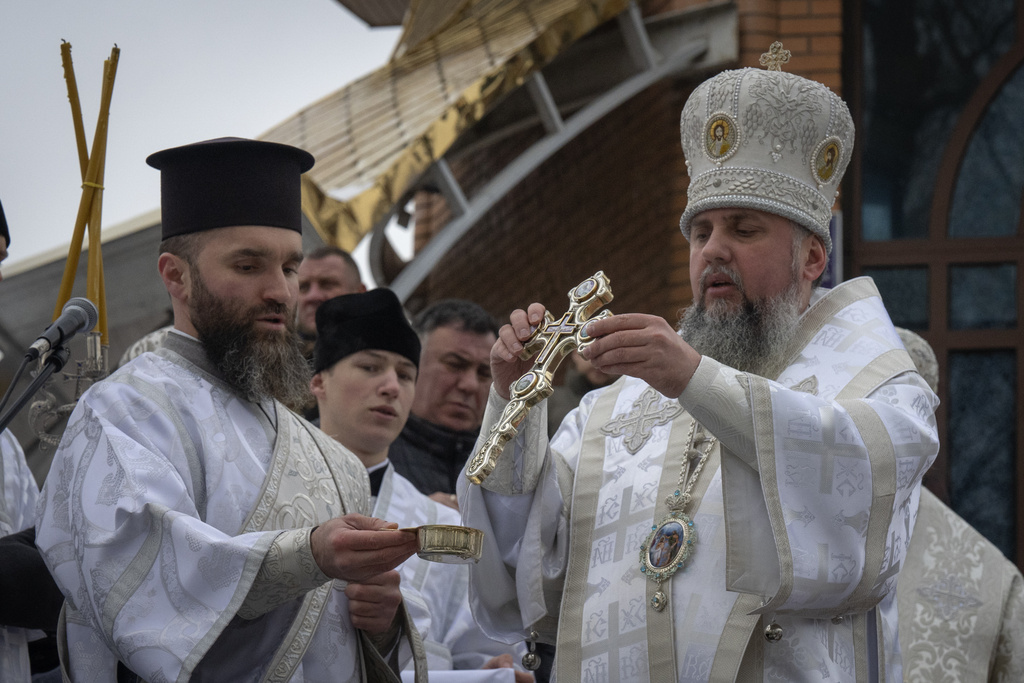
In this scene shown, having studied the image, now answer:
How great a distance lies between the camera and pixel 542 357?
323cm

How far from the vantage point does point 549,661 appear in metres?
5.06

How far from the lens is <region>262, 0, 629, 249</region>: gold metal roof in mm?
6660

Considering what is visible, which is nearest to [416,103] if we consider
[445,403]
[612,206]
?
[612,206]

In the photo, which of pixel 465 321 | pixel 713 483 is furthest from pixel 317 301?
pixel 713 483

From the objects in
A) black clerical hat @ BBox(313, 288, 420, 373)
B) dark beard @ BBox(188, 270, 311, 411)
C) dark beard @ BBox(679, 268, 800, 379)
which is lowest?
black clerical hat @ BBox(313, 288, 420, 373)

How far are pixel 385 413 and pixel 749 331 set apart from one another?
5.51ft

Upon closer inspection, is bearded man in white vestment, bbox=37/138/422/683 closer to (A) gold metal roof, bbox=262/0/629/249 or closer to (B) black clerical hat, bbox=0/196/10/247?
(B) black clerical hat, bbox=0/196/10/247

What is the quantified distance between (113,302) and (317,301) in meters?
0.90

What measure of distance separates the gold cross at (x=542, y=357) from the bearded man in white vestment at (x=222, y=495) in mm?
287

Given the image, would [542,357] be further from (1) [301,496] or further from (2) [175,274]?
(2) [175,274]

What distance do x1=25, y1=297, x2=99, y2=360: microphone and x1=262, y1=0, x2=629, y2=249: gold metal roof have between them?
289cm

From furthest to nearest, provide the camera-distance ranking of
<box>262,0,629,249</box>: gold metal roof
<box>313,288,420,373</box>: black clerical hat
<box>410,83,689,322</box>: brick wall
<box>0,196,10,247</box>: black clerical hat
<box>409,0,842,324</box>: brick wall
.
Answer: <box>410,83,689,322</box>: brick wall, <box>409,0,842,324</box>: brick wall, <box>262,0,629,249</box>: gold metal roof, <box>313,288,420,373</box>: black clerical hat, <box>0,196,10,247</box>: black clerical hat

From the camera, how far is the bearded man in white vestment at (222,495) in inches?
127

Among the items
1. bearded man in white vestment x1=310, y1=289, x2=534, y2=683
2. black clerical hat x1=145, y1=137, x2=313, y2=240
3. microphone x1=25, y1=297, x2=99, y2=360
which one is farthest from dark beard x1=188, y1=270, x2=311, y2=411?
bearded man in white vestment x1=310, y1=289, x2=534, y2=683
